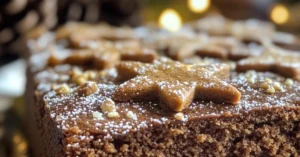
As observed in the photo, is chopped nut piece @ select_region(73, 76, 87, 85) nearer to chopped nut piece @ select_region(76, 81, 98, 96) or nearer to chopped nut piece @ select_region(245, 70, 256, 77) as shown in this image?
chopped nut piece @ select_region(76, 81, 98, 96)

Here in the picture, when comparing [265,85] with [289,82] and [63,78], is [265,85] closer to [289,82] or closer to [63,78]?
[289,82]

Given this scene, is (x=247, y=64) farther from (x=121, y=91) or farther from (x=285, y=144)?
(x=121, y=91)

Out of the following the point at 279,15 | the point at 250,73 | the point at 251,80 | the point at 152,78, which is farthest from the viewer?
the point at 279,15

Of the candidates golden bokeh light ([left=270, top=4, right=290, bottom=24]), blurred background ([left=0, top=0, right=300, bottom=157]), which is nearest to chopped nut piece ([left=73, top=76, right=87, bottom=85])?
blurred background ([left=0, top=0, right=300, bottom=157])

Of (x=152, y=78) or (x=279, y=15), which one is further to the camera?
(x=279, y=15)

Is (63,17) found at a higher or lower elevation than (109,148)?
lower

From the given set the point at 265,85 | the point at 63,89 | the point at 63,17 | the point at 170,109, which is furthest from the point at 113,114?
the point at 63,17

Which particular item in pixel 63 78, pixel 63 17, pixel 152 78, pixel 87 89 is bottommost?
pixel 63 17
